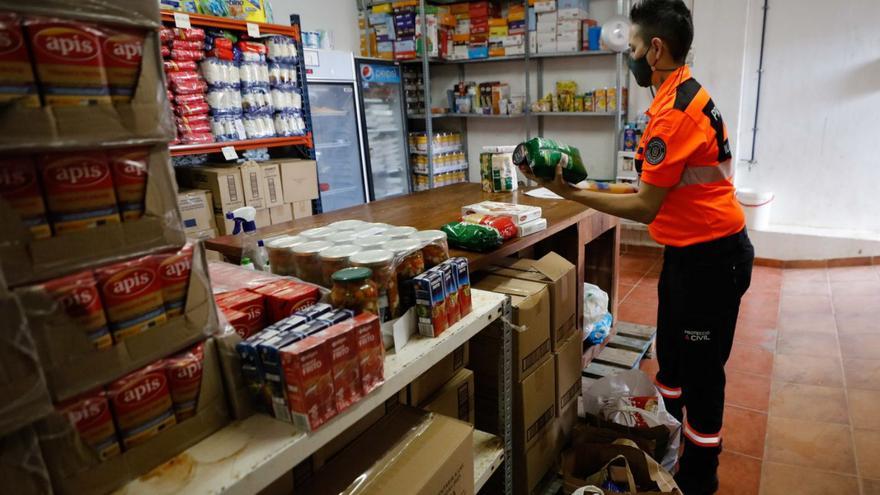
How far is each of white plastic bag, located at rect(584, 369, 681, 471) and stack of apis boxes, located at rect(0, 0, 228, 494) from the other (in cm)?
168

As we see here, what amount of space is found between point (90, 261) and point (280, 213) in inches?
118

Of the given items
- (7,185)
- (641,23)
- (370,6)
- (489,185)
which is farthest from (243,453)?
(370,6)

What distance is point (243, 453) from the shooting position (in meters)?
0.88

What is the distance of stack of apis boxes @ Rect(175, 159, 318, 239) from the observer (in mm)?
3217

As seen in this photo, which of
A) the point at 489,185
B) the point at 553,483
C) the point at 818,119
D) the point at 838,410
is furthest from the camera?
the point at 818,119

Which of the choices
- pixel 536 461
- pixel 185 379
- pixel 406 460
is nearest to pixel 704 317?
pixel 536 461

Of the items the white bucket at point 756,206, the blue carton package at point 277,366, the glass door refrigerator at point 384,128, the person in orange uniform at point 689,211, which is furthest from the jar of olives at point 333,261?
the white bucket at point 756,206

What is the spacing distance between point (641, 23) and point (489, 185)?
1204 millimetres

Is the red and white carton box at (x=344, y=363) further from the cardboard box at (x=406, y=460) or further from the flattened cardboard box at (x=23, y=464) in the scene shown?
the flattened cardboard box at (x=23, y=464)

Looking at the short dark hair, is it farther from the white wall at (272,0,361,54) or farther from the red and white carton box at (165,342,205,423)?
the white wall at (272,0,361,54)

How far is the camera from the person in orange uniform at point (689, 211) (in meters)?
1.72

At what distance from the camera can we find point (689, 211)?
1.81 meters

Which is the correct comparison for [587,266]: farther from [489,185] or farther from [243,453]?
[243,453]

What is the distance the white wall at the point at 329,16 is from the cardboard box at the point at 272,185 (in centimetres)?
204
